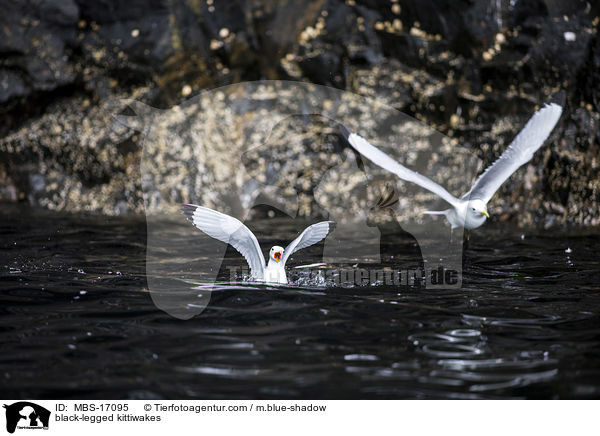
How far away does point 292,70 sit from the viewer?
8.07 m

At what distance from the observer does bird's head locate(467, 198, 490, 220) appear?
4078 mm

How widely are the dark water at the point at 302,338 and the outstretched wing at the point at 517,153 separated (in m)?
0.56

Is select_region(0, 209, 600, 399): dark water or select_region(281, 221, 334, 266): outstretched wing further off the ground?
select_region(281, 221, 334, 266): outstretched wing

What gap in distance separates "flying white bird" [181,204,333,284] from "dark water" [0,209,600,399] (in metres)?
0.20

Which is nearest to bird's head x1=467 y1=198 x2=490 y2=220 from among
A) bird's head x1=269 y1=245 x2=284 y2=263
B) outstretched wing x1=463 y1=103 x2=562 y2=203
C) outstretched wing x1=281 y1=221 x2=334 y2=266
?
outstretched wing x1=463 y1=103 x2=562 y2=203

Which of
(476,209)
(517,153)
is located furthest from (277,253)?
(517,153)

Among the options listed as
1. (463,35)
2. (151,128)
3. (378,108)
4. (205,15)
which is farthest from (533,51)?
(151,128)

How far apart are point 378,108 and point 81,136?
12.2 ft

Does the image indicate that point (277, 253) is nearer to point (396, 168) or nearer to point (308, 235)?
point (308, 235)

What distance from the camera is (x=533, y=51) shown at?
7.39m

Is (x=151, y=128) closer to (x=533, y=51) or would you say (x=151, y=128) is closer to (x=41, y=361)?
(x=533, y=51)

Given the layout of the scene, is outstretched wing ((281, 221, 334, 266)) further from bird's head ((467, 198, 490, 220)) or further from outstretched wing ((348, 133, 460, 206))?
bird's head ((467, 198, 490, 220))
